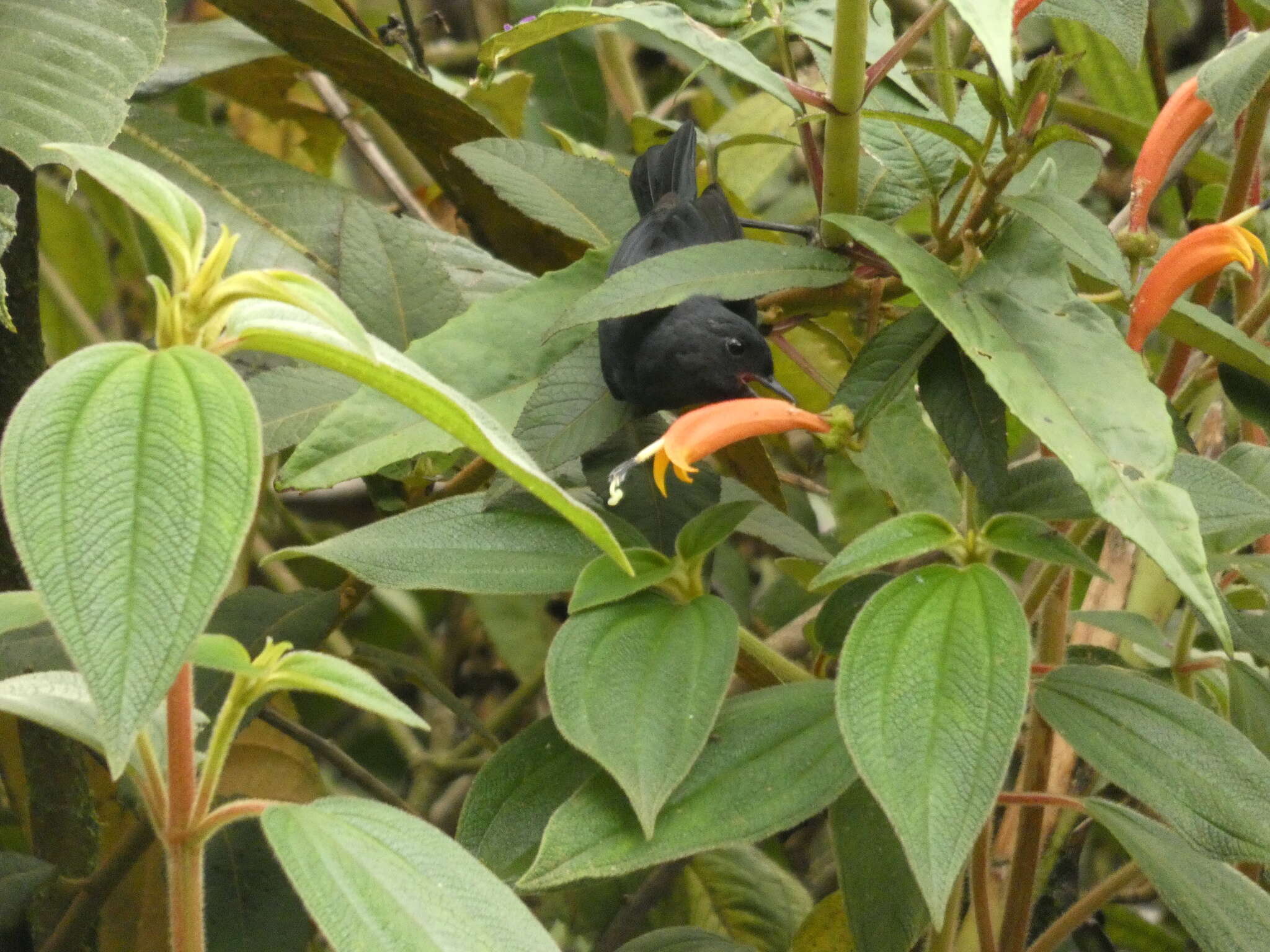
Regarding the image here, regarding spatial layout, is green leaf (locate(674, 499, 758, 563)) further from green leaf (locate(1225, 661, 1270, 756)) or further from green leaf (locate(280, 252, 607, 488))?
green leaf (locate(1225, 661, 1270, 756))

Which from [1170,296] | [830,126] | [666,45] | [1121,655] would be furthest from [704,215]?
Result: [666,45]

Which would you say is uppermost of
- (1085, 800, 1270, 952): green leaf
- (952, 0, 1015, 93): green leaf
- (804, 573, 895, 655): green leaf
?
(952, 0, 1015, 93): green leaf

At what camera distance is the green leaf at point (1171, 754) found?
41cm

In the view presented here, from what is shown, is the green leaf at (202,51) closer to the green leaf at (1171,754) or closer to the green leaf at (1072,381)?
the green leaf at (1072,381)

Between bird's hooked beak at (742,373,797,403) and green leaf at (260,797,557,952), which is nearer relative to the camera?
green leaf at (260,797,557,952)

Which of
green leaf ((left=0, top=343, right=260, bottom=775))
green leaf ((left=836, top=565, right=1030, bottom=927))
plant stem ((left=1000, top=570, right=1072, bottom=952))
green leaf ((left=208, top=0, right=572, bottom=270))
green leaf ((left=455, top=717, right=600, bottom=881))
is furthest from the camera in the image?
green leaf ((left=208, top=0, right=572, bottom=270))

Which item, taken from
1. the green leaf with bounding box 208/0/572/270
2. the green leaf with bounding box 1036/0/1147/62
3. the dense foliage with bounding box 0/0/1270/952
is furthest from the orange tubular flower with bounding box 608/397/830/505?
the green leaf with bounding box 208/0/572/270

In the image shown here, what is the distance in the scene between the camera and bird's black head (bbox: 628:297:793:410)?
1.76ft

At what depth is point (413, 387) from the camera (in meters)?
0.30

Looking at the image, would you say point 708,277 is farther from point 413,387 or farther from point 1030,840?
point 1030,840

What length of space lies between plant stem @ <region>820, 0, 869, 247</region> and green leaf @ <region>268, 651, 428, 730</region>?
270mm

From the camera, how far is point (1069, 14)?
1.78ft

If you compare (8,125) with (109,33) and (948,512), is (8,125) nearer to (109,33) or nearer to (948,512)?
(109,33)

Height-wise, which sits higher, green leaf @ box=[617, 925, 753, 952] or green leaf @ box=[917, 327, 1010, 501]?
green leaf @ box=[917, 327, 1010, 501]
